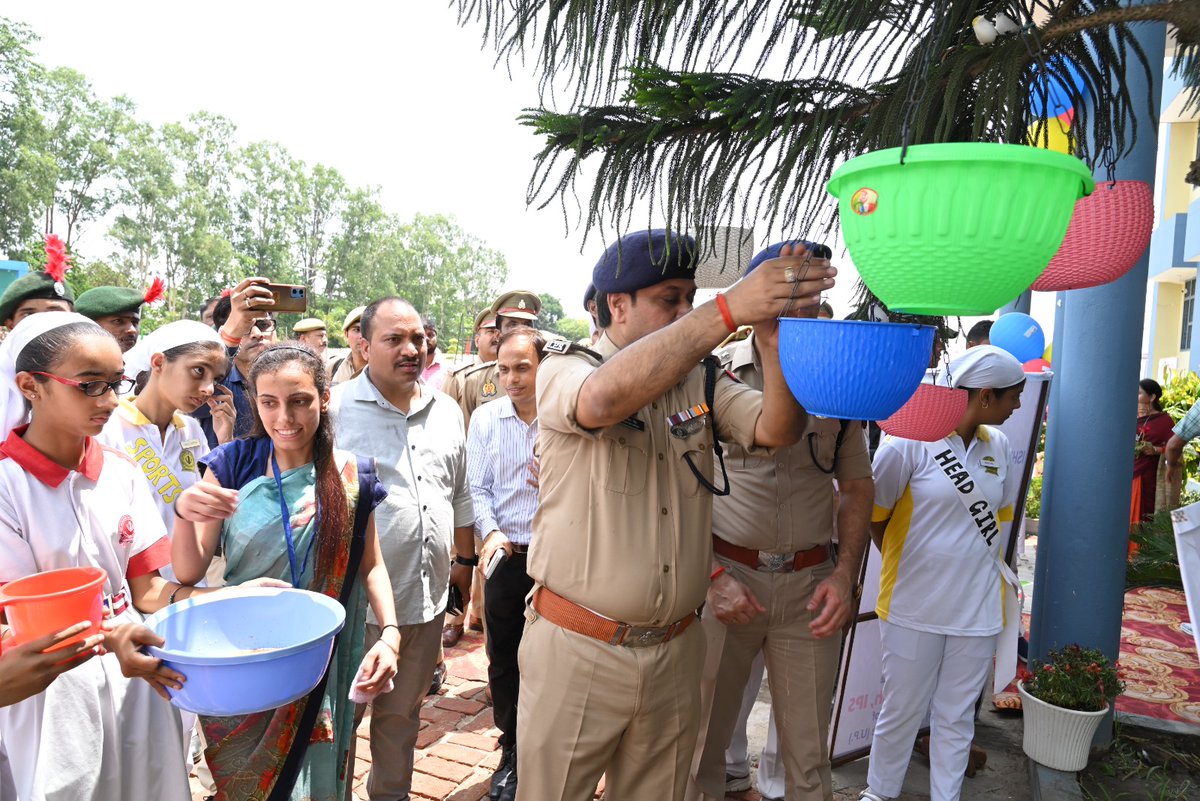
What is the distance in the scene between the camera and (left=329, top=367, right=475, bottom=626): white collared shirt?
3133mm

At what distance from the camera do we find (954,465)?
3373 mm

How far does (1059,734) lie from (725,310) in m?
3.32

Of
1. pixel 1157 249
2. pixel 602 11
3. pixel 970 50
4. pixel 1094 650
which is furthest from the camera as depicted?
pixel 1157 249

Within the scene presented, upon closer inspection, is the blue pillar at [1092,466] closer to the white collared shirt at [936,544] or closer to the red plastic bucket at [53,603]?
the white collared shirt at [936,544]

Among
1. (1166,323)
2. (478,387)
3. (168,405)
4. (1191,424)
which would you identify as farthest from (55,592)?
(1166,323)

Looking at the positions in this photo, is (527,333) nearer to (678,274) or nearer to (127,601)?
(678,274)

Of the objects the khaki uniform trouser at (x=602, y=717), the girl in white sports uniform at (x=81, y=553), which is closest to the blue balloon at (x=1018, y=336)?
the khaki uniform trouser at (x=602, y=717)

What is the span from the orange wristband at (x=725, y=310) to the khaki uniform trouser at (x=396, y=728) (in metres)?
2.14

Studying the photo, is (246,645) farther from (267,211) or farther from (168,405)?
(267,211)

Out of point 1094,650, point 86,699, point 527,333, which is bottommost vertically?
point 1094,650

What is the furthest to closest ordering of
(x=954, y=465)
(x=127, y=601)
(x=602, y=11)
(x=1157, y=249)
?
(x=1157, y=249)
(x=954, y=465)
(x=127, y=601)
(x=602, y=11)

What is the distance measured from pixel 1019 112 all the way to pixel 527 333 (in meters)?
2.97

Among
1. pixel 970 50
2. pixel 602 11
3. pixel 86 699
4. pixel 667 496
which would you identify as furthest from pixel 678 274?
pixel 86 699

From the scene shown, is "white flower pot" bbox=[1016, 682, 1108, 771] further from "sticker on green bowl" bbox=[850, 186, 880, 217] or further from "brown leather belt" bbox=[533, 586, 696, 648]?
"sticker on green bowl" bbox=[850, 186, 880, 217]
